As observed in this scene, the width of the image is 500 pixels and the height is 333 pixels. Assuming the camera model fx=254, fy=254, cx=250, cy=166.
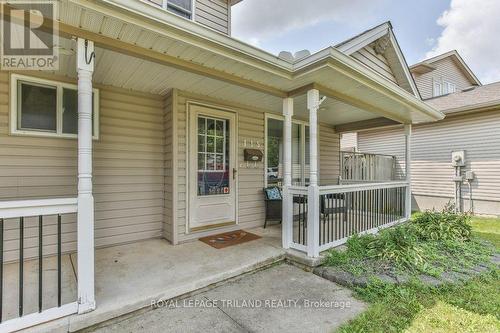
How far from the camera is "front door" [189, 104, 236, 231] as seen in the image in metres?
4.15

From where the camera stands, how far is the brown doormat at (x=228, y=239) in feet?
12.7

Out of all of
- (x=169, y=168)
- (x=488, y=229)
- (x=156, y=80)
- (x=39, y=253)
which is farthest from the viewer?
(x=488, y=229)

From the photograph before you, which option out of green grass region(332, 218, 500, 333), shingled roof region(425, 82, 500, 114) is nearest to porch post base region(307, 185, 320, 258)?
green grass region(332, 218, 500, 333)

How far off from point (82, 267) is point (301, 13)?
769 centimetres

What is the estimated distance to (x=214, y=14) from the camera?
497 cm

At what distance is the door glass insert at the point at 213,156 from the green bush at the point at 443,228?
3501 mm

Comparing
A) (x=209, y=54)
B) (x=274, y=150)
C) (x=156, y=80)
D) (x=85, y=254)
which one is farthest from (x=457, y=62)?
(x=85, y=254)

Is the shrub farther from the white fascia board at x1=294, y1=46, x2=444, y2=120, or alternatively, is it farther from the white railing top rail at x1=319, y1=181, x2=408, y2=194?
the white fascia board at x1=294, y1=46, x2=444, y2=120

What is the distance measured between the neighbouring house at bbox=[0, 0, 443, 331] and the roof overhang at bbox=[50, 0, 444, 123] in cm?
1

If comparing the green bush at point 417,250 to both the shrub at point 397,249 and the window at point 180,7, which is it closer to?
the shrub at point 397,249

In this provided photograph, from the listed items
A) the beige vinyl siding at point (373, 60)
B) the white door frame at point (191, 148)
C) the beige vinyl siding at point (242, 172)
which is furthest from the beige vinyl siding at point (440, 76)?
the white door frame at point (191, 148)

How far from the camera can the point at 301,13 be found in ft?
23.3

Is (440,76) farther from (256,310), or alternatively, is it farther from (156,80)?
(256,310)

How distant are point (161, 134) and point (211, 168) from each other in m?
0.99
